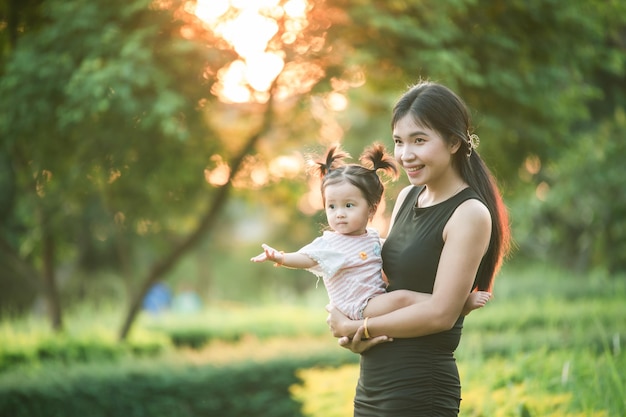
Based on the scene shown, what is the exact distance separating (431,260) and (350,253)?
0.33m

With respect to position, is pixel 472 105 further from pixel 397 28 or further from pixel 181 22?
pixel 181 22

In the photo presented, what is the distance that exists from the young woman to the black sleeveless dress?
10cm

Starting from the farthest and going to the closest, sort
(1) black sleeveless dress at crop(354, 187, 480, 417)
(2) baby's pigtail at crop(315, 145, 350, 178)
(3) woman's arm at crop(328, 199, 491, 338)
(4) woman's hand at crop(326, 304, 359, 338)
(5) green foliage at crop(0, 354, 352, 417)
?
(5) green foliage at crop(0, 354, 352, 417), (2) baby's pigtail at crop(315, 145, 350, 178), (4) woman's hand at crop(326, 304, 359, 338), (1) black sleeveless dress at crop(354, 187, 480, 417), (3) woman's arm at crop(328, 199, 491, 338)

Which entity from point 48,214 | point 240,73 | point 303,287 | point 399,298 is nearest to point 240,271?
point 303,287

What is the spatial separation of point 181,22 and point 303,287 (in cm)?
2230

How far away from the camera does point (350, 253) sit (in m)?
2.64

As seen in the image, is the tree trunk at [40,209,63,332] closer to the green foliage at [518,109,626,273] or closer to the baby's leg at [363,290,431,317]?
the green foliage at [518,109,626,273]

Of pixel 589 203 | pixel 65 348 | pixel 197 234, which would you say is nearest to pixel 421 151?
pixel 197 234

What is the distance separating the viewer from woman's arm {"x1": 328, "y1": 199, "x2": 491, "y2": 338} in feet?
7.72

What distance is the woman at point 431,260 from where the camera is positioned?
2.38 meters

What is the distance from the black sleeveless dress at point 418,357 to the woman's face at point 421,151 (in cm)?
12

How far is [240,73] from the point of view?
7.33 m

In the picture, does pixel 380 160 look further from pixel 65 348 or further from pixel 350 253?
pixel 65 348

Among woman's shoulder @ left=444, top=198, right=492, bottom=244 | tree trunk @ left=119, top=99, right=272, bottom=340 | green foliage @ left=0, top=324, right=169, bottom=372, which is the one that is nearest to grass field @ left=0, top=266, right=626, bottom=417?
green foliage @ left=0, top=324, right=169, bottom=372
